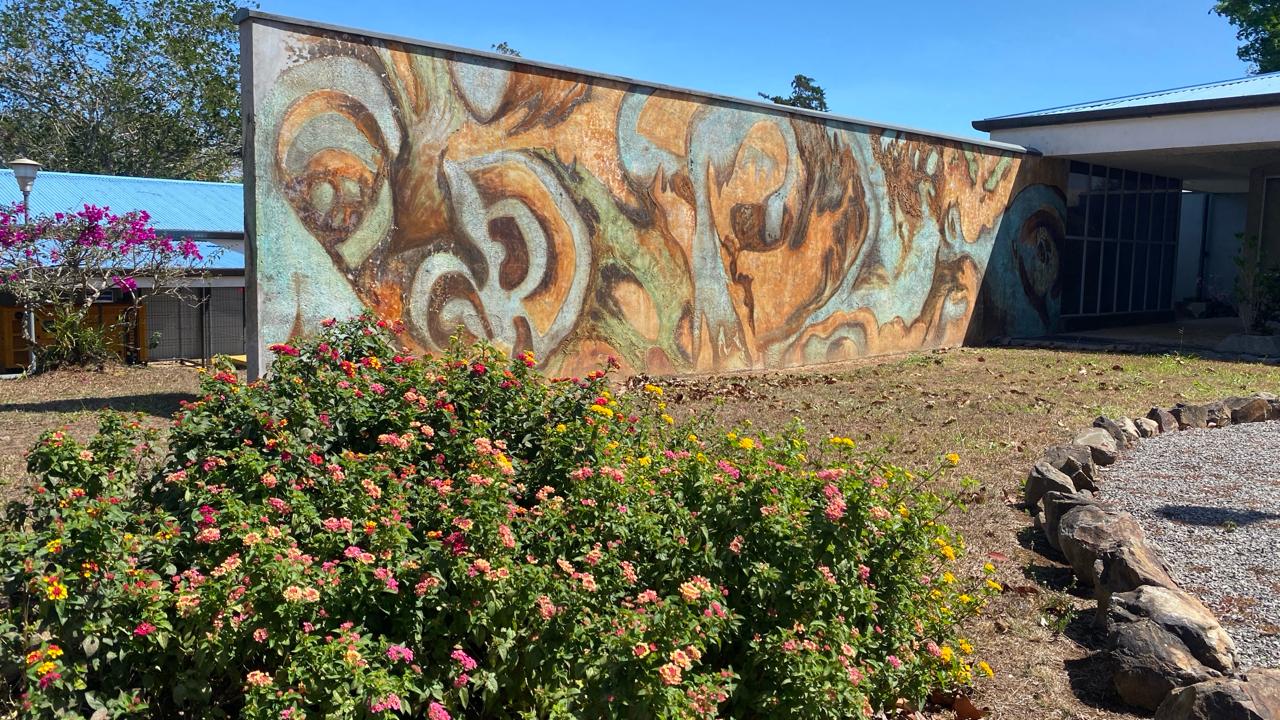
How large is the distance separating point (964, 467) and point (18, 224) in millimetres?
11174

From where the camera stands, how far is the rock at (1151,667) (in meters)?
3.51

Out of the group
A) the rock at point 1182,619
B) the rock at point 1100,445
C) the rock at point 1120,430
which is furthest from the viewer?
the rock at point 1120,430

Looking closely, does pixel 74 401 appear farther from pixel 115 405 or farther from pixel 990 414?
pixel 990 414

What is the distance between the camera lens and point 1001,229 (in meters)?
17.0

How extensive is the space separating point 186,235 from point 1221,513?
14.4 meters

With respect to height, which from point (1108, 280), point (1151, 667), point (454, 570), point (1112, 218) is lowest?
point (1151, 667)

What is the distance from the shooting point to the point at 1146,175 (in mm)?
20531

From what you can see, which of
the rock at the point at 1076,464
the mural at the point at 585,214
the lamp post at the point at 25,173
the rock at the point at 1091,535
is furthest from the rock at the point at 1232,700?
the lamp post at the point at 25,173

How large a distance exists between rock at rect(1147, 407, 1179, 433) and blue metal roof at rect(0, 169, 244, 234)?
13.4 metres

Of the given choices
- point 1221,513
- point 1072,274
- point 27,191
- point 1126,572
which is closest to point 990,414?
point 1221,513

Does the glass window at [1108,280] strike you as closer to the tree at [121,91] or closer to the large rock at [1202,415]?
the large rock at [1202,415]

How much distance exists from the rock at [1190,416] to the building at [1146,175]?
891 cm

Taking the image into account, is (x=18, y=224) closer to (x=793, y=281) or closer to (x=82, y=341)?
(x=82, y=341)

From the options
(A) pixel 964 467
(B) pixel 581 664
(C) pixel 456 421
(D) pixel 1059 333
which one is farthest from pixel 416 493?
(D) pixel 1059 333
